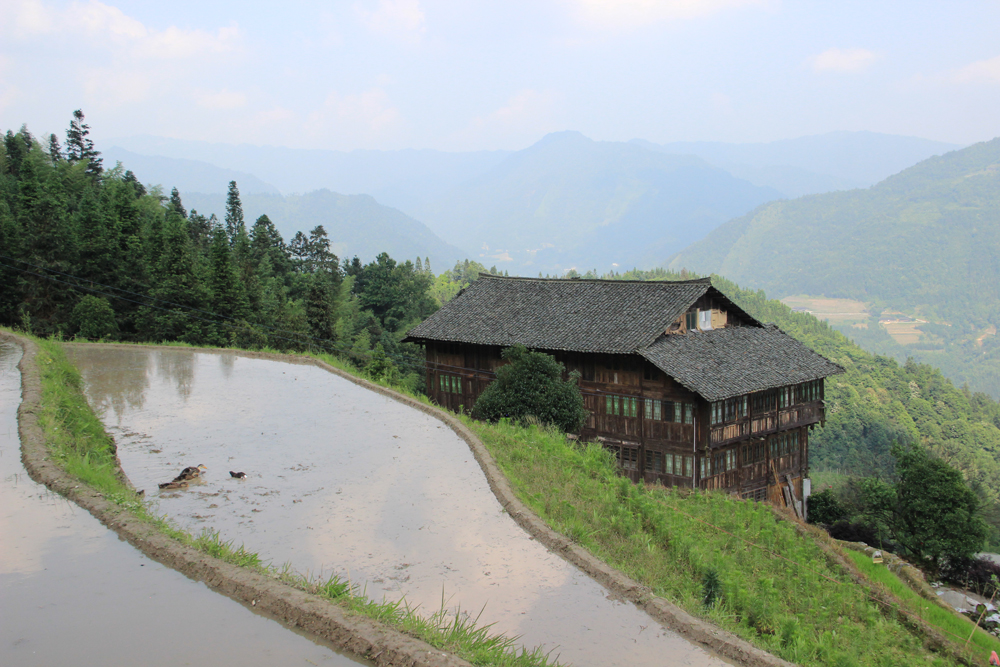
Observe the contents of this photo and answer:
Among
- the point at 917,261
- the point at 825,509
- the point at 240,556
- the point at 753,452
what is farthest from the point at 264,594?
the point at 917,261

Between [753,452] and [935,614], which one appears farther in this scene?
[753,452]

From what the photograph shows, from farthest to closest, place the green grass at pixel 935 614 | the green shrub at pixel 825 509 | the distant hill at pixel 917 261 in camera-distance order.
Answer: the distant hill at pixel 917 261 < the green shrub at pixel 825 509 < the green grass at pixel 935 614

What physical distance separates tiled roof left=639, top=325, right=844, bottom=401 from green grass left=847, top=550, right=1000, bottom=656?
570 centimetres

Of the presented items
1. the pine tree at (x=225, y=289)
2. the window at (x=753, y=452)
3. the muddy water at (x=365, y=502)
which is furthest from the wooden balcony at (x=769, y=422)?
the pine tree at (x=225, y=289)

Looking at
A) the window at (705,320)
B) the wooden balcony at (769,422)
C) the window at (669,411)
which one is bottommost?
the wooden balcony at (769,422)

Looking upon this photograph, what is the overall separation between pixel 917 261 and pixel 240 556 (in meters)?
182

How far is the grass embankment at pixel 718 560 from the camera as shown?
6648 millimetres

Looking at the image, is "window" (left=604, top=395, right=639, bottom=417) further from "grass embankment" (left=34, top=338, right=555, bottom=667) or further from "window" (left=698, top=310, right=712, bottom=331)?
"grass embankment" (left=34, top=338, right=555, bottom=667)

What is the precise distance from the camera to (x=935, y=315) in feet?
488

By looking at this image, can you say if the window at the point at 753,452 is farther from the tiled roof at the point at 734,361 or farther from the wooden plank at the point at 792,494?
the tiled roof at the point at 734,361

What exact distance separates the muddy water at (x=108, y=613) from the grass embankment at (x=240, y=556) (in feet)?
1.36

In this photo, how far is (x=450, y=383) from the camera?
1037 inches

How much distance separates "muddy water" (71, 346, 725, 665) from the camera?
17.8 ft

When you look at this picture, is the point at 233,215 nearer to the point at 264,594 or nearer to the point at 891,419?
the point at 891,419
